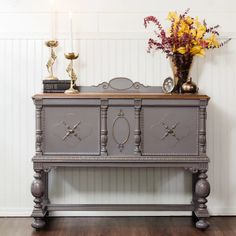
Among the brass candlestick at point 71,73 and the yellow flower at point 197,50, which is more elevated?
the yellow flower at point 197,50

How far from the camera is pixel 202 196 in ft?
10.5

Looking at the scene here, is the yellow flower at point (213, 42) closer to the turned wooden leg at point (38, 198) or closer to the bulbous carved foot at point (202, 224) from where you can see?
the bulbous carved foot at point (202, 224)

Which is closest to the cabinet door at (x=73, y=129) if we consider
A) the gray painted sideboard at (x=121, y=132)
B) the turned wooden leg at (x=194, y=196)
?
the gray painted sideboard at (x=121, y=132)

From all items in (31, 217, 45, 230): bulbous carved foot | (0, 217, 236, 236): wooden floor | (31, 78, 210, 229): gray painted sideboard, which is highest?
(31, 78, 210, 229): gray painted sideboard

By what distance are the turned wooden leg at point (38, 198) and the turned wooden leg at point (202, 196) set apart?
1056 mm

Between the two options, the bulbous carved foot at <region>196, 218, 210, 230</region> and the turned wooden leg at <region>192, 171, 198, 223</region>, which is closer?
the bulbous carved foot at <region>196, 218, 210, 230</region>

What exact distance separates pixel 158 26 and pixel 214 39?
1.40 feet

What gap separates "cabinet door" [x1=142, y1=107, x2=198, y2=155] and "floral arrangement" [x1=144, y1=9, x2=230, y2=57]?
47 cm

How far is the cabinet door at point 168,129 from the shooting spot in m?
3.15

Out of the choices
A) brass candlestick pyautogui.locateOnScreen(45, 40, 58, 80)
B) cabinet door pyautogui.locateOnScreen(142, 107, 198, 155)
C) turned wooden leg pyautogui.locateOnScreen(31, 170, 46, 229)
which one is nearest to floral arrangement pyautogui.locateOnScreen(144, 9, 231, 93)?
cabinet door pyautogui.locateOnScreen(142, 107, 198, 155)

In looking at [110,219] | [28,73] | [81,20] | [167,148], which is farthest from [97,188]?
[81,20]

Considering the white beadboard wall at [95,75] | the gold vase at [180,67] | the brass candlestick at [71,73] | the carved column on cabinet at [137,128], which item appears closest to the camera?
the carved column on cabinet at [137,128]

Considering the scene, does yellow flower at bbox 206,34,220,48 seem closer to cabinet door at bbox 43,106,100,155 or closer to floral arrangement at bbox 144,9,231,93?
floral arrangement at bbox 144,9,231,93

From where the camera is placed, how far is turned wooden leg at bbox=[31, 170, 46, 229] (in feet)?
10.4
